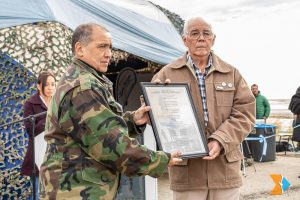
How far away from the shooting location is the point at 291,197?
254 inches

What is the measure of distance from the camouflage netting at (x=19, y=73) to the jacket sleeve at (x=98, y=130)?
3.65 meters

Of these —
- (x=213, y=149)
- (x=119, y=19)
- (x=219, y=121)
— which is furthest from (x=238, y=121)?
(x=119, y=19)

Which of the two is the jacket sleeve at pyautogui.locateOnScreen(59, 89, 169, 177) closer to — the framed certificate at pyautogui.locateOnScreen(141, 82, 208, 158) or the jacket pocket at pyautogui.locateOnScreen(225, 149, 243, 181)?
the framed certificate at pyautogui.locateOnScreen(141, 82, 208, 158)

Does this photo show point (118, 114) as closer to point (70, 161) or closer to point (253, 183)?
point (70, 161)

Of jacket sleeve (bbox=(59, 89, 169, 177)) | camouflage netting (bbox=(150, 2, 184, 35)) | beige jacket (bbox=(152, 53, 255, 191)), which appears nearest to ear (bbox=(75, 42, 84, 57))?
jacket sleeve (bbox=(59, 89, 169, 177))

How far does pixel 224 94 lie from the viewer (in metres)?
3.00

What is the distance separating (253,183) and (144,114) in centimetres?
539

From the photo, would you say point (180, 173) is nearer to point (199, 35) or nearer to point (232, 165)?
point (232, 165)

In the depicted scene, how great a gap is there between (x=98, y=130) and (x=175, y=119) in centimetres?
76

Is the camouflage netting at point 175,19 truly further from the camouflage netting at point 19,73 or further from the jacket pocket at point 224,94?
the jacket pocket at point 224,94

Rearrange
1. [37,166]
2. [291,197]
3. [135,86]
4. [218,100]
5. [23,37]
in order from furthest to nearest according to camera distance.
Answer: [135,86] → [291,197] → [23,37] → [37,166] → [218,100]

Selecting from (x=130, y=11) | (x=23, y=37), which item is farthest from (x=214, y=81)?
(x=130, y=11)

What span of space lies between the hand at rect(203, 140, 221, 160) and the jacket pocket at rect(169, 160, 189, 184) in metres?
0.21

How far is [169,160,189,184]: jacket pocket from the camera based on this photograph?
297 centimetres
